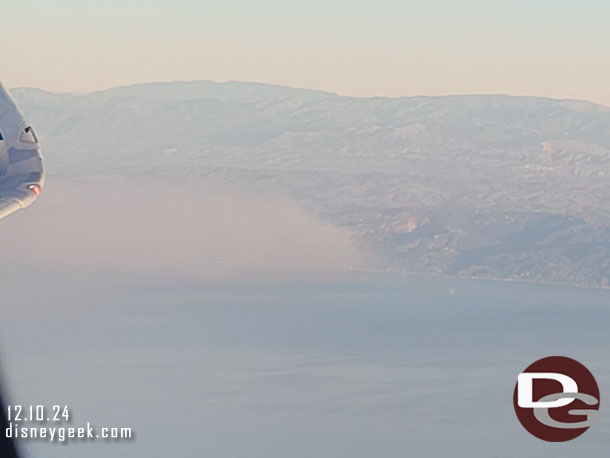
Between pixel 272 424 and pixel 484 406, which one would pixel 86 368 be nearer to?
pixel 272 424

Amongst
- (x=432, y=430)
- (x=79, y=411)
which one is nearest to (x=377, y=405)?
(x=432, y=430)

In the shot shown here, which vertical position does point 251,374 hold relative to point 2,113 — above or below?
below

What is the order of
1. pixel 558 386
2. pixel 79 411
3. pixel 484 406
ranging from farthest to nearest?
1. pixel 558 386
2. pixel 484 406
3. pixel 79 411

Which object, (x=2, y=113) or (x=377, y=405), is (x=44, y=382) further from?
(x=2, y=113)

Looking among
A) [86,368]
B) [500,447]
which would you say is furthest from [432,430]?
[86,368]

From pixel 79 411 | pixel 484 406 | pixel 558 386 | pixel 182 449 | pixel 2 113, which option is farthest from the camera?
pixel 558 386

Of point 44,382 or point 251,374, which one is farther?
point 251,374
